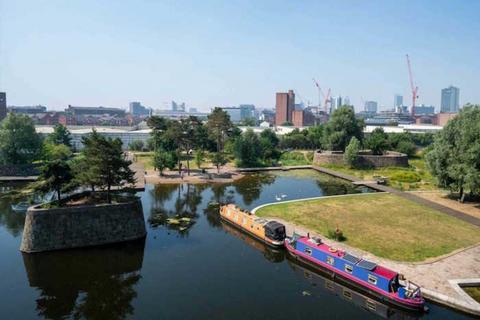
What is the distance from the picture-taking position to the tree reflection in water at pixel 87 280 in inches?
946

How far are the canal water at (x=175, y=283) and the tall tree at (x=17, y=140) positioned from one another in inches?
1245

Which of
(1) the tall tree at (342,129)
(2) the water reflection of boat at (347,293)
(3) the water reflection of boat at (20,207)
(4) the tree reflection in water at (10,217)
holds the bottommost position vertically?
(2) the water reflection of boat at (347,293)

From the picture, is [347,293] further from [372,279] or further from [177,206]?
[177,206]

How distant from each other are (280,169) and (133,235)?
163 ft

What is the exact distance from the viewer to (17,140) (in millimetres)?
67500

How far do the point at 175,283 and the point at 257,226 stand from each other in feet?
40.8

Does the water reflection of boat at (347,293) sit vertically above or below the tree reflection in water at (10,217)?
below

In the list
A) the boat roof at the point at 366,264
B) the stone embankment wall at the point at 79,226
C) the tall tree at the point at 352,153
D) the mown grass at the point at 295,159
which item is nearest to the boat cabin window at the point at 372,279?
the boat roof at the point at 366,264

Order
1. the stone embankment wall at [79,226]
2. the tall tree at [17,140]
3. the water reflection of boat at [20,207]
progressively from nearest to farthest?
the stone embankment wall at [79,226] → the water reflection of boat at [20,207] → the tall tree at [17,140]

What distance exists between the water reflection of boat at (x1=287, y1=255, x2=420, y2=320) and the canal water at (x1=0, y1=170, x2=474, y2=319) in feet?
0.24

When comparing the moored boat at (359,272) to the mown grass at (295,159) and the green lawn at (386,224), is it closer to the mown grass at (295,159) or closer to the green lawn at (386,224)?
the green lawn at (386,224)

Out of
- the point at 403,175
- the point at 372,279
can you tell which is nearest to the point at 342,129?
the point at 403,175

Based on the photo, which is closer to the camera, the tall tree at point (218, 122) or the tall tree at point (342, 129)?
the tall tree at point (218, 122)

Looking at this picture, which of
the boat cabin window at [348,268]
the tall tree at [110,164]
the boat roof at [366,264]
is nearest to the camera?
the boat roof at [366,264]
